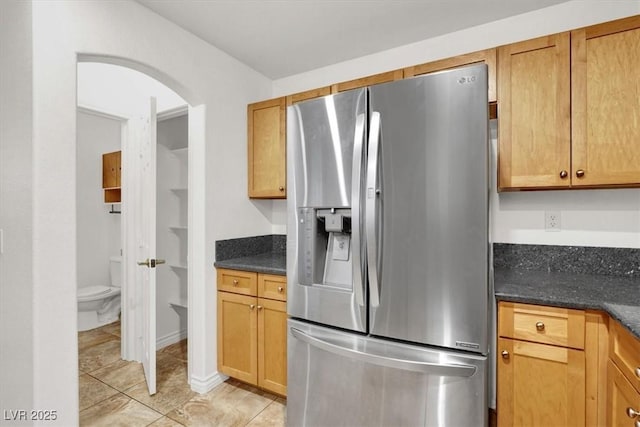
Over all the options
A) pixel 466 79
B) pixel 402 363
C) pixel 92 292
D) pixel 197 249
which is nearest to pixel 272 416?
pixel 402 363

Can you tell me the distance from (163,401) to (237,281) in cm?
91

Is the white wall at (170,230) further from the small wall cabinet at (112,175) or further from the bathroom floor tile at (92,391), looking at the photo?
the small wall cabinet at (112,175)

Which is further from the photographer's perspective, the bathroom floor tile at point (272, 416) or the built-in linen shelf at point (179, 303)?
the built-in linen shelf at point (179, 303)

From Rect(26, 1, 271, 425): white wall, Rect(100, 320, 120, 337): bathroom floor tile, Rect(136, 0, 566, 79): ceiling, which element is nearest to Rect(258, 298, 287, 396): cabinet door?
Rect(26, 1, 271, 425): white wall

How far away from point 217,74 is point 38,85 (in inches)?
45.2

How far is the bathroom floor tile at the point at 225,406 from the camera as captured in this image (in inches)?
78.1

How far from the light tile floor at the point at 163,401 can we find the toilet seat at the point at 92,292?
822mm

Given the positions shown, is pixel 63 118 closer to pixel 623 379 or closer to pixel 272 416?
pixel 272 416

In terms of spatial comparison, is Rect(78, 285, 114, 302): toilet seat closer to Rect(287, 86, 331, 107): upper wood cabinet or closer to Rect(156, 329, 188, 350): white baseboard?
Rect(156, 329, 188, 350): white baseboard

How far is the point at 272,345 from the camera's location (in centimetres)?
212

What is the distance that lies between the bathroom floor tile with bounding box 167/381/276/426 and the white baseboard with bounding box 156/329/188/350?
3.42 feet

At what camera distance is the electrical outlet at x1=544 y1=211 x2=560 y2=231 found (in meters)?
1.92

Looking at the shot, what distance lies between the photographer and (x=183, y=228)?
3.13 metres

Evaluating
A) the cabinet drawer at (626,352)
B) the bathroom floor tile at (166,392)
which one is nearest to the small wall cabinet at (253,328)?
the bathroom floor tile at (166,392)
